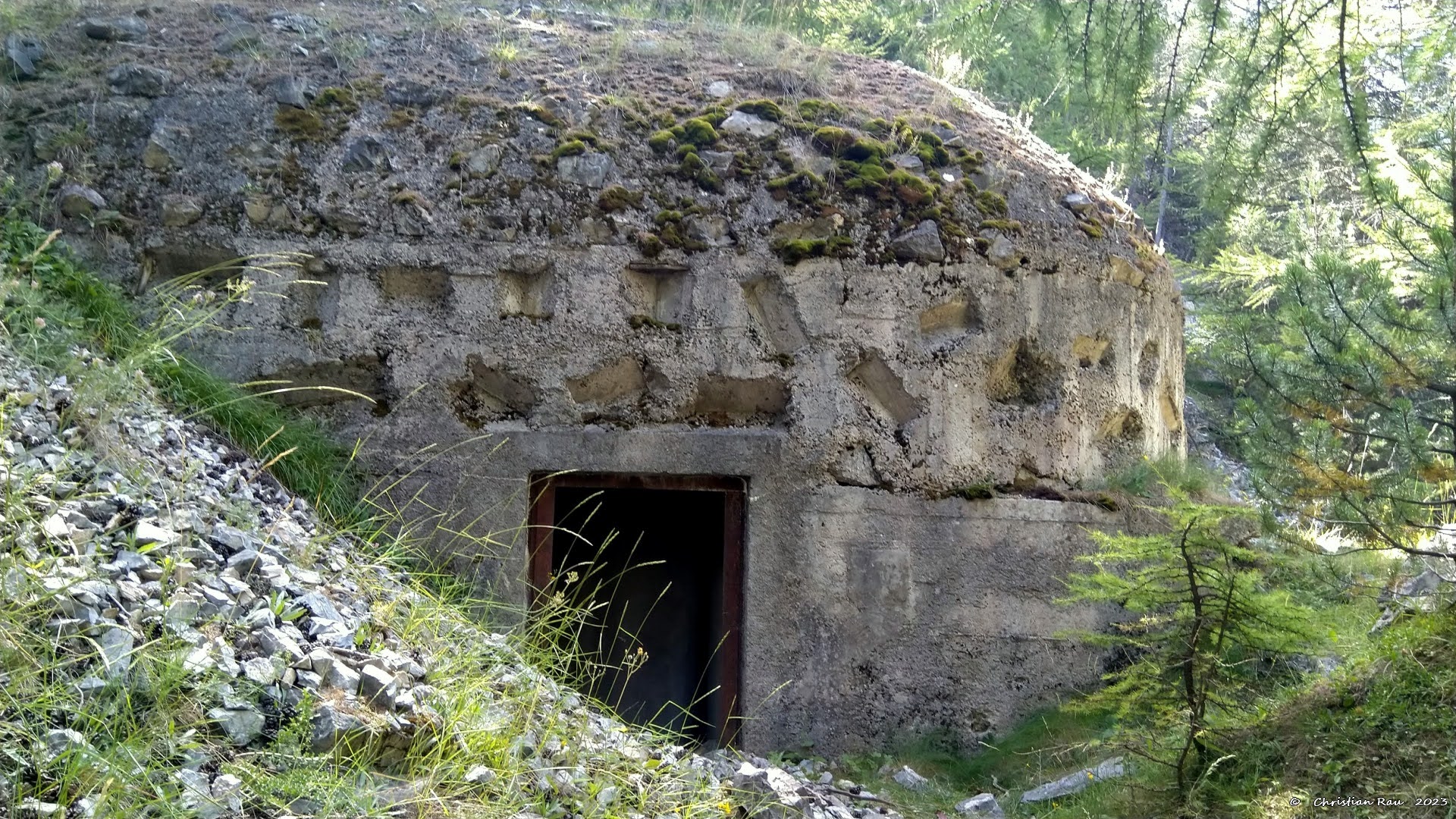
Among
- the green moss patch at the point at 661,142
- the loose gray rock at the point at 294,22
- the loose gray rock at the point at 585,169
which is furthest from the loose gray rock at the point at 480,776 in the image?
the loose gray rock at the point at 294,22

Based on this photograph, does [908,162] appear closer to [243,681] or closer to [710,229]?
[710,229]

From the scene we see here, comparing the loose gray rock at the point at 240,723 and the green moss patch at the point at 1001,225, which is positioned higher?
the green moss patch at the point at 1001,225

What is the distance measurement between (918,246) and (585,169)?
4.88 feet

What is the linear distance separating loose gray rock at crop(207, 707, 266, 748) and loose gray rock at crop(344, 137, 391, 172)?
3.23 meters

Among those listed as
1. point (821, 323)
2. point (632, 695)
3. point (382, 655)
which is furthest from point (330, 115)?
point (632, 695)

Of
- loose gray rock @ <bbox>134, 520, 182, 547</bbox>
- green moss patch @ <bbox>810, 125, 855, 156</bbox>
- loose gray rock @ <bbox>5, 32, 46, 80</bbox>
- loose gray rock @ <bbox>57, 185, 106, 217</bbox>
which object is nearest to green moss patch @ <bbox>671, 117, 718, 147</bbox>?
green moss patch @ <bbox>810, 125, 855, 156</bbox>

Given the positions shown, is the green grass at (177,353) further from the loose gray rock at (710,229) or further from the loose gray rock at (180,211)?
the loose gray rock at (710,229)

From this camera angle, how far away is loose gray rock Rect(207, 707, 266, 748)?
2.43m

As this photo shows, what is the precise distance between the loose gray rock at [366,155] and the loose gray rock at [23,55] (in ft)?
5.22

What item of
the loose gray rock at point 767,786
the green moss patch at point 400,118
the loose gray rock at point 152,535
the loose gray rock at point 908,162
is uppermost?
the green moss patch at point 400,118

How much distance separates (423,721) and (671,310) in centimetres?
269

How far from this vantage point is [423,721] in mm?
2771

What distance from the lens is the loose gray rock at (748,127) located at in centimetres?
552

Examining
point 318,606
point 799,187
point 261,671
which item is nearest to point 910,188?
point 799,187
